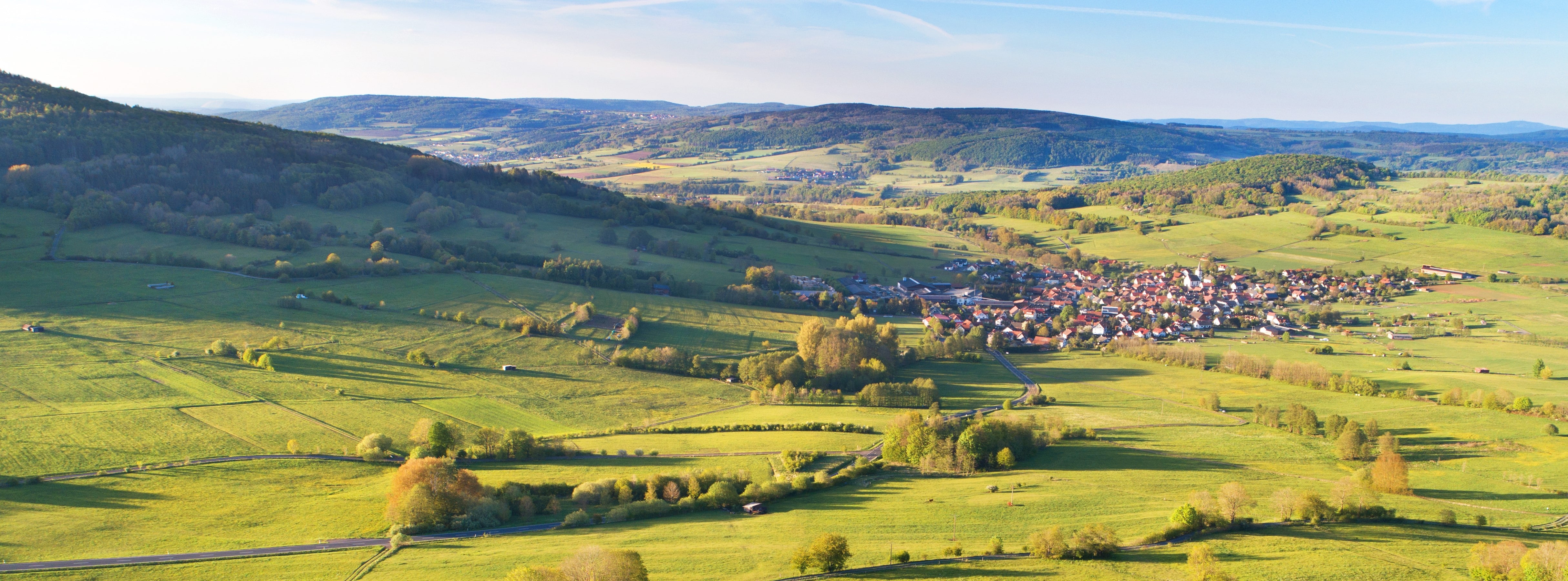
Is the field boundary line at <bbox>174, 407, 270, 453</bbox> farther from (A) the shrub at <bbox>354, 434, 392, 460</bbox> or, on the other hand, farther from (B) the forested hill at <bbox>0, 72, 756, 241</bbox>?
(B) the forested hill at <bbox>0, 72, 756, 241</bbox>

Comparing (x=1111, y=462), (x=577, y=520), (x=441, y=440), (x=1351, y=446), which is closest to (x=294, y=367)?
(x=441, y=440)

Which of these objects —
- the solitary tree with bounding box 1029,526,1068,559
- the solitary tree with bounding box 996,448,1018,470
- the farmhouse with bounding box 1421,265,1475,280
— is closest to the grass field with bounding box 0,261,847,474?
the solitary tree with bounding box 996,448,1018,470

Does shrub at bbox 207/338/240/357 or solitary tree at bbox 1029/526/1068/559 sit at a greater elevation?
shrub at bbox 207/338/240/357

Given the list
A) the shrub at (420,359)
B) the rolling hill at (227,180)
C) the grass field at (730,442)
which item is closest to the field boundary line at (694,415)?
the grass field at (730,442)

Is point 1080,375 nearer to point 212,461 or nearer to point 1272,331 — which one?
point 1272,331

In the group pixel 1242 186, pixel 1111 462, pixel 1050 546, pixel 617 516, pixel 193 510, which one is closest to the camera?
pixel 1050 546

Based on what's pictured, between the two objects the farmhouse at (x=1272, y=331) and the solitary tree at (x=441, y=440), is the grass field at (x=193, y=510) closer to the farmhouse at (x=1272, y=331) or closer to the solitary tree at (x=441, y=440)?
the solitary tree at (x=441, y=440)
